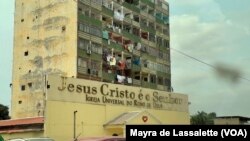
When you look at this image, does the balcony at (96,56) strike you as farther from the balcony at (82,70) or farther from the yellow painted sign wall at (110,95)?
the yellow painted sign wall at (110,95)

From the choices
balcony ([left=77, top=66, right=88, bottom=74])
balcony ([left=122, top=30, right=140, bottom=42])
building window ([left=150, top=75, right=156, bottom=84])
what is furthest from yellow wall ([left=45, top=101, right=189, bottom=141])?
building window ([left=150, top=75, right=156, bottom=84])

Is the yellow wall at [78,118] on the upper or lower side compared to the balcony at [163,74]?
lower

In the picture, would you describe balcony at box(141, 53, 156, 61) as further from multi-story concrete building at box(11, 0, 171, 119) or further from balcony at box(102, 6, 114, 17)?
balcony at box(102, 6, 114, 17)

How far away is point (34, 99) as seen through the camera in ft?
185

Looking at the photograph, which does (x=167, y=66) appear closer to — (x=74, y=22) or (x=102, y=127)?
(x=74, y=22)

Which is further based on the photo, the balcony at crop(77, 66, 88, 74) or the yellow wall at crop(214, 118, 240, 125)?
the yellow wall at crop(214, 118, 240, 125)

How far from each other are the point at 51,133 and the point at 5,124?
5.76 metres

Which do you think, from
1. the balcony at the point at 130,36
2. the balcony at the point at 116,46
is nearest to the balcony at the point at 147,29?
the balcony at the point at 130,36

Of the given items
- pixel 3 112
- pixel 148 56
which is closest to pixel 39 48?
pixel 148 56

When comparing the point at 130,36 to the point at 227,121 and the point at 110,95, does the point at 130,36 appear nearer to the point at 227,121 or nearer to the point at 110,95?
the point at 227,121

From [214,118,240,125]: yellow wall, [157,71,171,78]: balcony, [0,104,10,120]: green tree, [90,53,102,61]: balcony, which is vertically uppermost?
[90,53,102,61]: balcony

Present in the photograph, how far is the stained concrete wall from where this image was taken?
182ft

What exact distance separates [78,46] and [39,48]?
692 cm

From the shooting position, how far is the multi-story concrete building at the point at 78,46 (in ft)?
182
